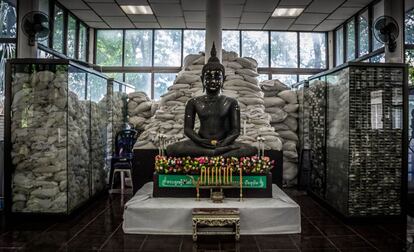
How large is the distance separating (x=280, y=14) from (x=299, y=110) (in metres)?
2.15

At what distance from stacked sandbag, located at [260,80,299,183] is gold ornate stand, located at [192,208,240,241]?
3470 millimetres

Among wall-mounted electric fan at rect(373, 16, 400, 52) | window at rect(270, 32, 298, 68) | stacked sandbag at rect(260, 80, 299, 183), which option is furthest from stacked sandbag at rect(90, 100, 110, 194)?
window at rect(270, 32, 298, 68)

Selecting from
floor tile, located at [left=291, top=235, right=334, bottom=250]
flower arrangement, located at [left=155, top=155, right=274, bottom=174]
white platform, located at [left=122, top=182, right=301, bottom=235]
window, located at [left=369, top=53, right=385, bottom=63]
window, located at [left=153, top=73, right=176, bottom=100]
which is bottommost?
floor tile, located at [left=291, top=235, right=334, bottom=250]

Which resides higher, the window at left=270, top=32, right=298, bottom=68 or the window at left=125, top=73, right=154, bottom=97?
the window at left=270, top=32, right=298, bottom=68

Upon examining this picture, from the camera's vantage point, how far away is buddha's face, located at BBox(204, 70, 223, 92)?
480 cm

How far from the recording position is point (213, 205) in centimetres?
392

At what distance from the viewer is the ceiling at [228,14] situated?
7180 mm

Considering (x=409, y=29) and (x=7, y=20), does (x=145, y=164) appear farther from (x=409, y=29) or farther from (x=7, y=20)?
(x=409, y=29)

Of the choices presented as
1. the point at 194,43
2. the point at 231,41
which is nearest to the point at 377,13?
the point at 231,41

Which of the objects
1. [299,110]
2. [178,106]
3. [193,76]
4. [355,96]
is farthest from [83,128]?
[299,110]

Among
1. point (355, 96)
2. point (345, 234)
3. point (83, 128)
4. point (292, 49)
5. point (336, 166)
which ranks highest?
point (292, 49)

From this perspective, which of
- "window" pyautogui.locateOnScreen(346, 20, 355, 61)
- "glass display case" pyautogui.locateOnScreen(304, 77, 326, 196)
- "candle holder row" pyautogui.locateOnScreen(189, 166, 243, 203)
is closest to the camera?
"candle holder row" pyautogui.locateOnScreen(189, 166, 243, 203)

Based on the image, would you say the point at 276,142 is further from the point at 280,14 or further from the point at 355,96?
the point at 280,14

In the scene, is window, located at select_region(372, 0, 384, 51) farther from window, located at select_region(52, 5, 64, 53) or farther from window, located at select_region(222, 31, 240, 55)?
window, located at select_region(52, 5, 64, 53)
